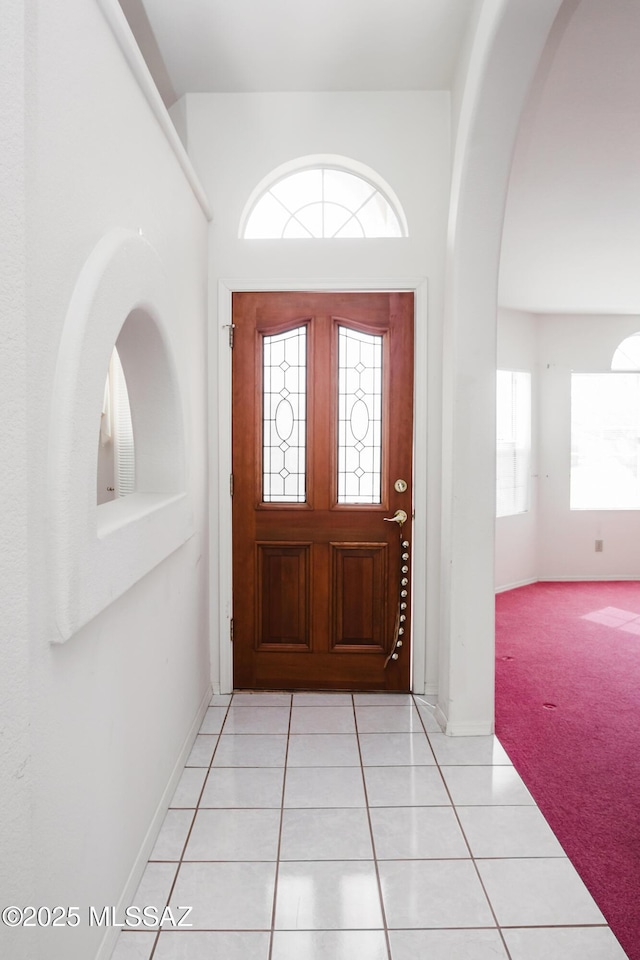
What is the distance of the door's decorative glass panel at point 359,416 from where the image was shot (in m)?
3.45

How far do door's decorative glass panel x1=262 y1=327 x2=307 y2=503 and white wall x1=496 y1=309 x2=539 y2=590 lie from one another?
10.6 feet

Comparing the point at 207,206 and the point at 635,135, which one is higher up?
the point at 635,135

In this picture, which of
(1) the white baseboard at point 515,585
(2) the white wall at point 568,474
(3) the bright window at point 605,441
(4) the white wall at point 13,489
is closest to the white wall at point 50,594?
(4) the white wall at point 13,489

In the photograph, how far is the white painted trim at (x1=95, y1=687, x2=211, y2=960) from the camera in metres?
1.70

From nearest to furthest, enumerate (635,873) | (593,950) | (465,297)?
(593,950), (635,873), (465,297)

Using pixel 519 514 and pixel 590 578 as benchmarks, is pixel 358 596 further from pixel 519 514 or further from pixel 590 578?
pixel 590 578

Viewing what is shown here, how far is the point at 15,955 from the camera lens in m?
1.12

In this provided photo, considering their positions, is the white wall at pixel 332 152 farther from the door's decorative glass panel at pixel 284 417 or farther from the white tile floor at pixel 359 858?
the white tile floor at pixel 359 858

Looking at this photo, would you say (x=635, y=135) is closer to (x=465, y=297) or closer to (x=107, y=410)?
(x=465, y=297)

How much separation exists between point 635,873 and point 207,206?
3.18 metres

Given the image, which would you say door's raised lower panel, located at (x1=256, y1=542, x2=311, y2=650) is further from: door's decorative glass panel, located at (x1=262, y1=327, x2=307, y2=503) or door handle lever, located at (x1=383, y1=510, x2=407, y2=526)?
door handle lever, located at (x1=383, y1=510, x2=407, y2=526)

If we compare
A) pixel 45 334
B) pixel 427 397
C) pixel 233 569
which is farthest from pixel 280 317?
pixel 45 334

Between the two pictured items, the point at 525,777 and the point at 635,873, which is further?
the point at 525,777

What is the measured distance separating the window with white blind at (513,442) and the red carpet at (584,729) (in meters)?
1.21
